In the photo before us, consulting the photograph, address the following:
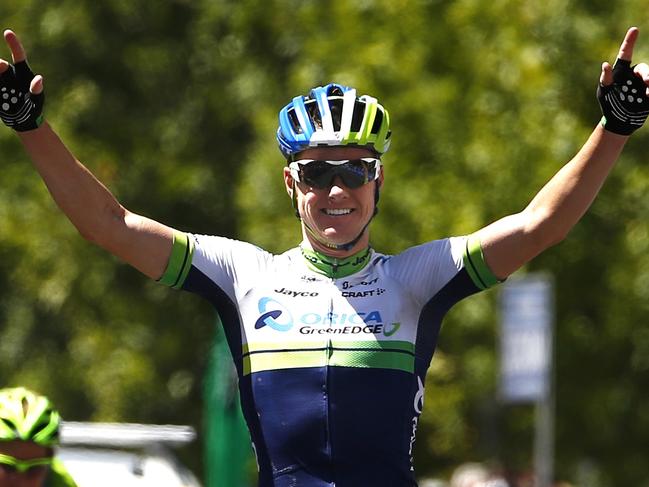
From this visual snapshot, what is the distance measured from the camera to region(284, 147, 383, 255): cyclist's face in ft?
21.3

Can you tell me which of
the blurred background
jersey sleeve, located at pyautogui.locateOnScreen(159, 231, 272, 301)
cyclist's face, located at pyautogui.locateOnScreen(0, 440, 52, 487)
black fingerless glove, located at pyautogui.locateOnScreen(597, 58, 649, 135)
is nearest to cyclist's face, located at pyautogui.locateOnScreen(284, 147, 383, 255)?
jersey sleeve, located at pyautogui.locateOnScreen(159, 231, 272, 301)

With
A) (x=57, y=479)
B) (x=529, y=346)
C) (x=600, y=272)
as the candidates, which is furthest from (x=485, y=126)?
(x=57, y=479)

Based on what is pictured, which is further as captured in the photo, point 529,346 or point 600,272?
point 600,272

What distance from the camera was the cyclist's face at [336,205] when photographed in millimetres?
6492

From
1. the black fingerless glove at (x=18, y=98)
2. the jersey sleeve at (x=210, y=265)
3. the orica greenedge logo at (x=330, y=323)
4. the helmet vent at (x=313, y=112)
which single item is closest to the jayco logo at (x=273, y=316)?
the orica greenedge logo at (x=330, y=323)

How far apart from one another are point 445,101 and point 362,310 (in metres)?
15.1

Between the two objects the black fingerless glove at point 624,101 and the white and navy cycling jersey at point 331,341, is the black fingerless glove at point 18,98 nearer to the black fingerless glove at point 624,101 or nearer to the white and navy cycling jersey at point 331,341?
the white and navy cycling jersey at point 331,341

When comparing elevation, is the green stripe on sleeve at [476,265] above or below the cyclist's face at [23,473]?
above

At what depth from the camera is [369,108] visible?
21.9ft

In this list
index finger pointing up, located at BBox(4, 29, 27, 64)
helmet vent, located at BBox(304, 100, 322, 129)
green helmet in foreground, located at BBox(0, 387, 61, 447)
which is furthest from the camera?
green helmet in foreground, located at BBox(0, 387, 61, 447)

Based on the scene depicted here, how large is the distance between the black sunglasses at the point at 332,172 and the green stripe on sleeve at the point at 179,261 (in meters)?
0.40

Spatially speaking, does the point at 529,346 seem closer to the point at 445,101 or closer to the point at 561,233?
the point at 445,101

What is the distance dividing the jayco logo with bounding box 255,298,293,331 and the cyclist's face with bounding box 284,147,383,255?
0.25 meters

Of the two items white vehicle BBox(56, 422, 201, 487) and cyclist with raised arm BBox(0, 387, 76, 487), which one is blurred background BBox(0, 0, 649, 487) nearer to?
white vehicle BBox(56, 422, 201, 487)
